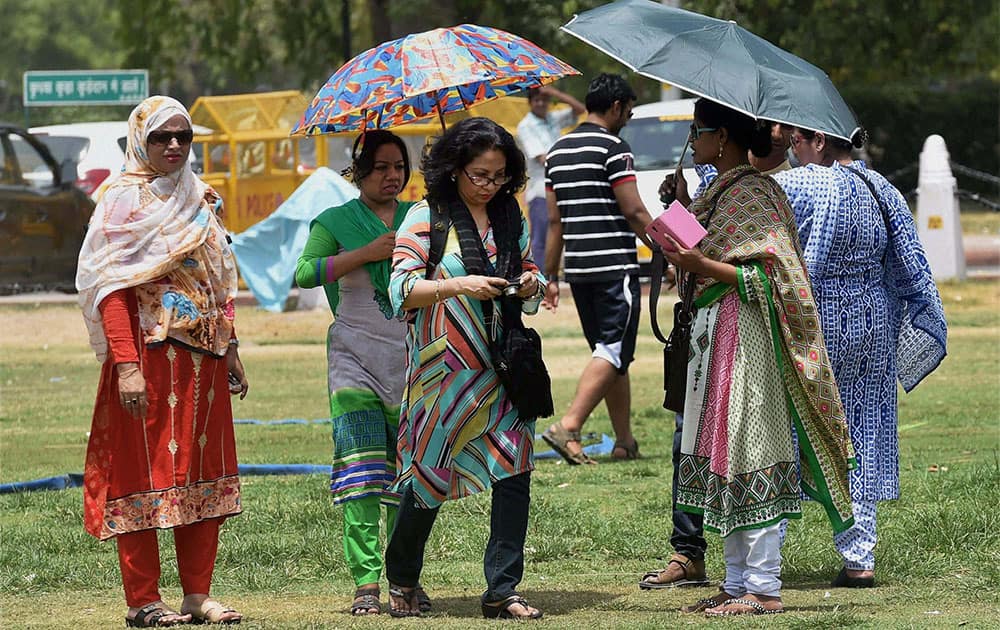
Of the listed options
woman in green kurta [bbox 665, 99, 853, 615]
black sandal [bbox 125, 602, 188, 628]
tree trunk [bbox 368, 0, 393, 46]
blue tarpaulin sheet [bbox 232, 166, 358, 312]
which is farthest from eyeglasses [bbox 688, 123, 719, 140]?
tree trunk [bbox 368, 0, 393, 46]

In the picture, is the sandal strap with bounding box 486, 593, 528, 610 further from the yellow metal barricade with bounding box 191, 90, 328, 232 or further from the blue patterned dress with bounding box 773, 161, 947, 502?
the yellow metal barricade with bounding box 191, 90, 328, 232

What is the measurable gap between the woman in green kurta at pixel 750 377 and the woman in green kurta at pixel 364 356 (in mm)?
1074

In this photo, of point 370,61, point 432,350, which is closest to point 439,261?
point 432,350

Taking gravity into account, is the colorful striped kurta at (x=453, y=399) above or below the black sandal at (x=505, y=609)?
above

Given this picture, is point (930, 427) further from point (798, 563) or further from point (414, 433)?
point (414, 433)

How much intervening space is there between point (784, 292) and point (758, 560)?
909mm

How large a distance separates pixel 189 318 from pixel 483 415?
3.44ft

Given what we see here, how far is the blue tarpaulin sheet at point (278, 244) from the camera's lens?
59.1 feet

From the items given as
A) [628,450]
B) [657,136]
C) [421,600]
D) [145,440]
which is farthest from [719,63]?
[657,136]

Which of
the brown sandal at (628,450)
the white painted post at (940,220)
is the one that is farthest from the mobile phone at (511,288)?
the white painted post at (940,220)

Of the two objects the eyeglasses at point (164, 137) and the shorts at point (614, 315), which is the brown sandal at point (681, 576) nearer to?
the eyeglasses at point (164, 137)

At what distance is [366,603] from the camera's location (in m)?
6.28

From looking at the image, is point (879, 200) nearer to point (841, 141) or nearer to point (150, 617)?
point (841, 141)

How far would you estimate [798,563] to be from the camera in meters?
7.16
